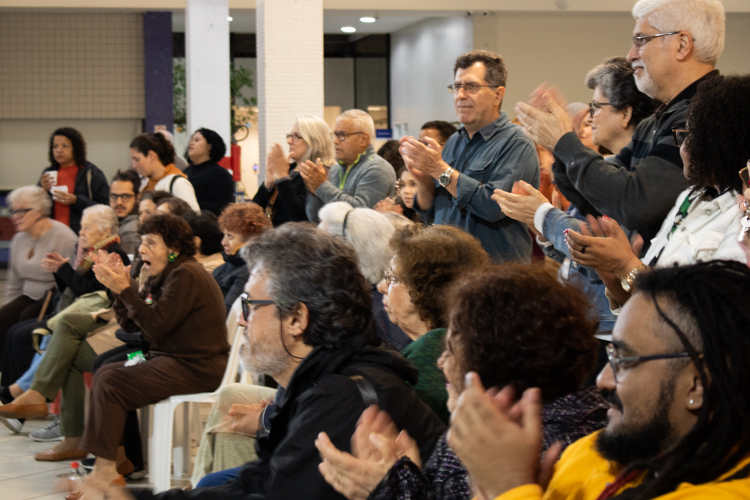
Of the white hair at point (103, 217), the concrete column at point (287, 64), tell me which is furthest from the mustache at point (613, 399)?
the concrete column at point (287, 64)

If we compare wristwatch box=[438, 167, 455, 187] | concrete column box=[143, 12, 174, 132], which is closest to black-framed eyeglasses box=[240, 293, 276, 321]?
wristwatch box=[438, 167, 455, 187]

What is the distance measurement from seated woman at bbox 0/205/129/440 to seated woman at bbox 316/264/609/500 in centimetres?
298

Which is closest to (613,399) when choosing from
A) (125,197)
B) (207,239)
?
(207,239)

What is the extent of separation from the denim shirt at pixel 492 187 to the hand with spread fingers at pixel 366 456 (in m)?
1.60

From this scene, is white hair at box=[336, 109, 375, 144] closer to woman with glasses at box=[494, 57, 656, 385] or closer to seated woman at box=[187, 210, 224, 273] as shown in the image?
seated woman at box=[187, 210, 224, 273]

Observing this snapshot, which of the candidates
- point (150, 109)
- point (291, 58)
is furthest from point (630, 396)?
point (150, 109)

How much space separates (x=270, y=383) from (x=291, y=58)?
437 cm

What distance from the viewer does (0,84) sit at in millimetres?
11055

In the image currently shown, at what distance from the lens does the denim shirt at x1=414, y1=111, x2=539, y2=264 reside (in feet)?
9.47

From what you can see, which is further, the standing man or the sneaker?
the standing man

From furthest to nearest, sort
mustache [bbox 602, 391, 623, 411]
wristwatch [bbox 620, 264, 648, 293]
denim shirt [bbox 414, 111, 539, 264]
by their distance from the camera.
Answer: denim shirt [bbox 414, 111, 539, 264] < wristwatch [bbox 620, 264, 648, 293] < mustache [bbox 602, 391, 623, 411]

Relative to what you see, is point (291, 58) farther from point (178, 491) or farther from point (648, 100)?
point (178, 491)

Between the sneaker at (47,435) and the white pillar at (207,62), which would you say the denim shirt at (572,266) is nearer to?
the sneaker at (47,435)

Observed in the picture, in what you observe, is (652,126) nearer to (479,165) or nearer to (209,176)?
(479,165)
